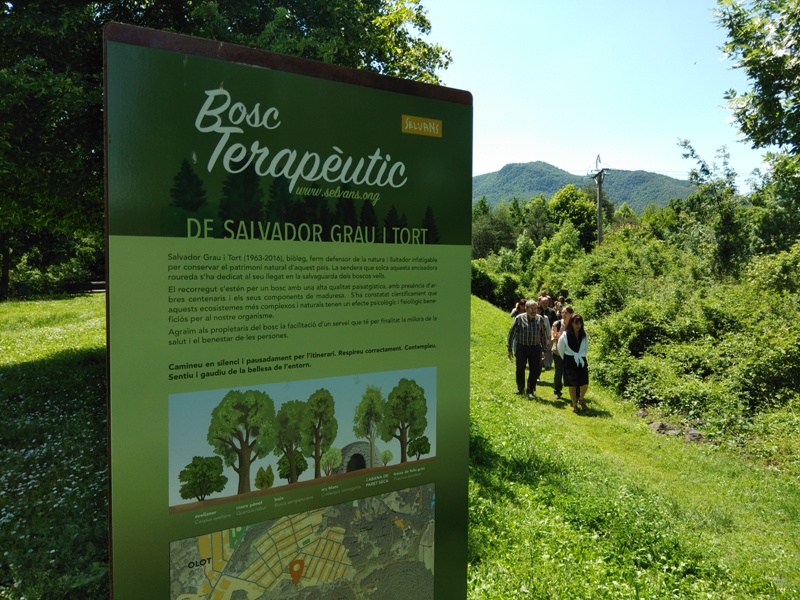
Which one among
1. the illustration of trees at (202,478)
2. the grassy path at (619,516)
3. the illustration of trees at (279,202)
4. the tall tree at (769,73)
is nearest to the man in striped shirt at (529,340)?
the grassy path at (619,516)

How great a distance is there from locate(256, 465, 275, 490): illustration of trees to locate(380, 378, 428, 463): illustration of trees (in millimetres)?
605

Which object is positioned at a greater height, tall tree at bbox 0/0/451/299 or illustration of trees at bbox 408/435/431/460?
tall tree at bbox 0/0/451/299

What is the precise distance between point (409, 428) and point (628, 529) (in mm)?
3930

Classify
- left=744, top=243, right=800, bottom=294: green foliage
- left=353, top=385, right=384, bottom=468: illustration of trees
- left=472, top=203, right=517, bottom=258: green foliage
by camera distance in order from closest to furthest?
1. left=353, top=385, right=384, bottom=468: illustration of trees
2. left=744, top=243, right=800, bottom=294: green foliage
3. left=472, top=203, right=517, bottom=258: green foliage

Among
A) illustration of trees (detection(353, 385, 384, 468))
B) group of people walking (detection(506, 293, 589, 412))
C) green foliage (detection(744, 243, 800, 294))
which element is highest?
green foliage (detection(744, 243, 800, 294))

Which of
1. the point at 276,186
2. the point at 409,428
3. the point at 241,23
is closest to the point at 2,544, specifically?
the point at 409,428

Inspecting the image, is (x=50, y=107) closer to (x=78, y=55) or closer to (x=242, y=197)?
(x=78, y=55)

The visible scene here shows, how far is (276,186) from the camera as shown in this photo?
7.66 ft

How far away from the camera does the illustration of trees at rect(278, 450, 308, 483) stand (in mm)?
2416

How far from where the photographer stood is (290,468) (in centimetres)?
244

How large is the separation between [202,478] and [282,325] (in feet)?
2.37

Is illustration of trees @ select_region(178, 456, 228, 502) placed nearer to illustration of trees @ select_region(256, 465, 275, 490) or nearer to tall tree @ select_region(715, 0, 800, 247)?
illustration of trees @ select_region(256, 465, 275, 490)

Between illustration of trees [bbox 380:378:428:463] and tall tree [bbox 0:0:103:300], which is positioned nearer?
illustration of trees [bbox 380:378:428:463]

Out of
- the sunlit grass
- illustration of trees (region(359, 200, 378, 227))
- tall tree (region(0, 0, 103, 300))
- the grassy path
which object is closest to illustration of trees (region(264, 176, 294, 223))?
illustration of trees (region(359, 200, 378, 227))
